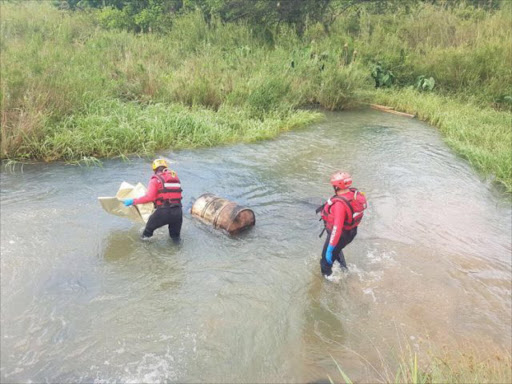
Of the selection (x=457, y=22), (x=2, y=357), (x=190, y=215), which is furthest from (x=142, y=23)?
(x=2, y=357)

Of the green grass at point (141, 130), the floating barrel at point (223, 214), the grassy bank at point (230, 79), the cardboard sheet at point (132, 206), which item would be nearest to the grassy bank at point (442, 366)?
the floating barrel at point (223, 214)

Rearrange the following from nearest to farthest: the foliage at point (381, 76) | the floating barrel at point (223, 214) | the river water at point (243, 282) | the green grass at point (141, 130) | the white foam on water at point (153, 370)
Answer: the white foam on water at point (153, 370)
the river water at point (243, 282)
the floating barrel at point (223, 214)
the green grass at point (141, 130)
the foliage at point (381, 76)

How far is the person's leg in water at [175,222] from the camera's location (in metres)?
5.84

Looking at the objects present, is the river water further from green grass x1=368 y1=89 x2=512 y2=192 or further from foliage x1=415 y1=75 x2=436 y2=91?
foliage x1=415 y1=75 x2=436 y2=91

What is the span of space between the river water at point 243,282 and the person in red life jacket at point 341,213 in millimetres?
604

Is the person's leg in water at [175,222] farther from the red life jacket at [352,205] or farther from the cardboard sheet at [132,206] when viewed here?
the red life jacket at [352,205]

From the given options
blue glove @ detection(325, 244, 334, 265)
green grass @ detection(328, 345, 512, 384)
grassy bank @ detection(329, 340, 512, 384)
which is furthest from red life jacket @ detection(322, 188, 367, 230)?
green grass @ detection(328, 345, 512, 384)

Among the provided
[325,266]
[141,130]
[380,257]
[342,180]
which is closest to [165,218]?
[325,266]

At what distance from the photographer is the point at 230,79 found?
13.0 m

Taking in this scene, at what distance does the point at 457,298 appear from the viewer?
5238 millimetres

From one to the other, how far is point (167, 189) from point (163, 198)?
0.13 meters

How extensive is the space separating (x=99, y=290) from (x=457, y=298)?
417cm

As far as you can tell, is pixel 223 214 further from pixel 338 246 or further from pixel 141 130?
pixel 141 130

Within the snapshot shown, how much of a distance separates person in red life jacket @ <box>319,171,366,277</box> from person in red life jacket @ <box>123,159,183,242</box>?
6.41 feet
